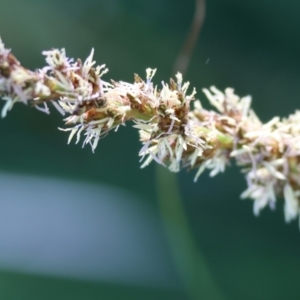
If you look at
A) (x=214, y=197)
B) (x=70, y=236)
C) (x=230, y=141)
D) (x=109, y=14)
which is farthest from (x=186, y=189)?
(x=230, y=141)

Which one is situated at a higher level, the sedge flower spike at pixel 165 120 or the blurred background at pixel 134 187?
the blurred background at pixel 134 187

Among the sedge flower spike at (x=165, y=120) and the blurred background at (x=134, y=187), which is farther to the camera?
the blurred background at (x=134, y=187)

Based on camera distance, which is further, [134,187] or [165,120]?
[134,187]

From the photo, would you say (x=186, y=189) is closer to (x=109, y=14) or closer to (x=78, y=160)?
(x=78, y=160)

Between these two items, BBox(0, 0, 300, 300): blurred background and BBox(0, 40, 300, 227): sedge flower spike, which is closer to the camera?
BBox(0, 40, 300, 227): sedge flower spike
